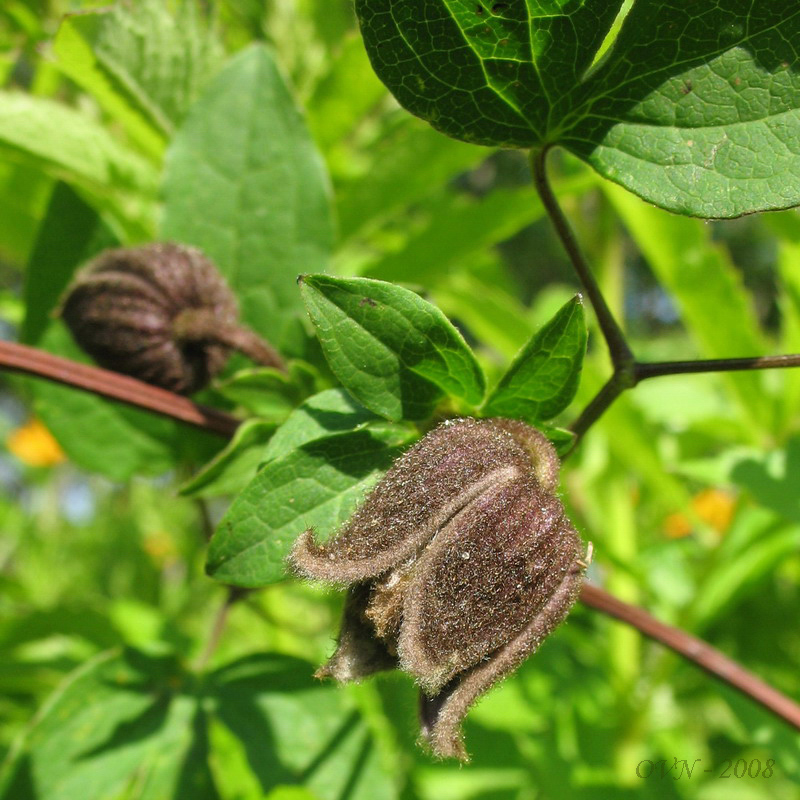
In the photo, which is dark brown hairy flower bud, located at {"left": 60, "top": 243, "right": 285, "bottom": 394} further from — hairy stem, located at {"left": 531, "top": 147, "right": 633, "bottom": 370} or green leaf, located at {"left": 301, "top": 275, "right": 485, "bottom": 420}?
hairy stem, located at {"left": 531, "top": 147, "right": 633, "bottom": 370}

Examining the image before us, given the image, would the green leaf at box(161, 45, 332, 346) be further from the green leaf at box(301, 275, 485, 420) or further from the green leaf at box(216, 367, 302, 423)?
the green leaf at box(301, 275, 485, 420)

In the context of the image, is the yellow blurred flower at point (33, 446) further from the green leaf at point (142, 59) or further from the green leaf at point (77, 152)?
the green leaf at point (142, 59)

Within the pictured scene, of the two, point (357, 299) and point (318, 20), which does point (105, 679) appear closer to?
point (357, 299)

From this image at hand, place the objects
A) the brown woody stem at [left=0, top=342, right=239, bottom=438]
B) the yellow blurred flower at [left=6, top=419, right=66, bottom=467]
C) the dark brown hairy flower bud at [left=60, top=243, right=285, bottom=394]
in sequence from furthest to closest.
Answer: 1. the yellow blurred flower at [left=6, top=419, right=66, bottom=467]
2. the dark brown hairy flower bud at [left=60, top=243, right=285, bottom=394]
3. the brown woody stem at [left=0, top=342, right=239, bottom=438]

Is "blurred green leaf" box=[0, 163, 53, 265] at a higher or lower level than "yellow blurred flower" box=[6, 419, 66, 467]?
higher

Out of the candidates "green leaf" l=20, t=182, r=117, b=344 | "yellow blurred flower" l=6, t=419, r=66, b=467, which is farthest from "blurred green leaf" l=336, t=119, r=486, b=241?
"yellow blurred flower" l=6, t=419, r=66, b=467

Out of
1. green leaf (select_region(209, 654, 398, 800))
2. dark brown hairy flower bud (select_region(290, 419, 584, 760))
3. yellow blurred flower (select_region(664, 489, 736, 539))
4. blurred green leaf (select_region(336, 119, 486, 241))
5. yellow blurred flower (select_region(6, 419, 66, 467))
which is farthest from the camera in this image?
yellow blurred flower (select_region(6, 419, 66, 467))

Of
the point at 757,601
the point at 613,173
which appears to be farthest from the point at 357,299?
the point at 757,601

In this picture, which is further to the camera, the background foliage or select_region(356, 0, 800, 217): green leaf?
the background foliage

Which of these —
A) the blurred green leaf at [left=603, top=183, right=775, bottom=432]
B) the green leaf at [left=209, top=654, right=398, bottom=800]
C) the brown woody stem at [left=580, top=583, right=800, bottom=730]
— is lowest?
the green leaf at [left=209, top=654, right=398, bottom=800]

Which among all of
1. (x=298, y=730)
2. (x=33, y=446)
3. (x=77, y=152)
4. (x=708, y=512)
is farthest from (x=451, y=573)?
(x=33, y=446)
